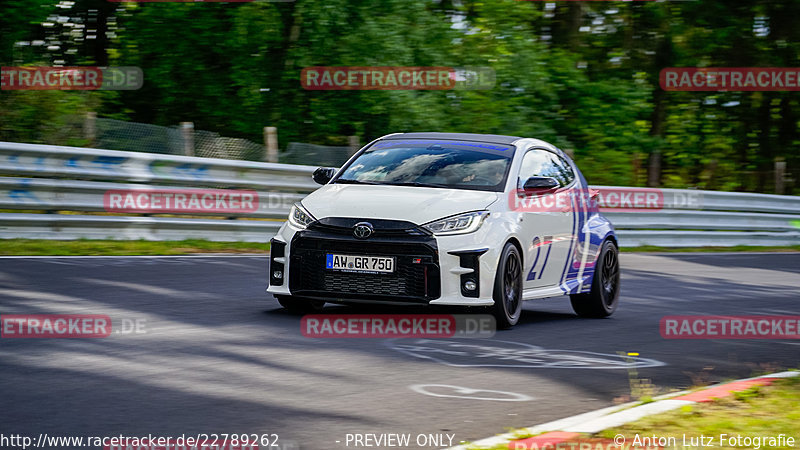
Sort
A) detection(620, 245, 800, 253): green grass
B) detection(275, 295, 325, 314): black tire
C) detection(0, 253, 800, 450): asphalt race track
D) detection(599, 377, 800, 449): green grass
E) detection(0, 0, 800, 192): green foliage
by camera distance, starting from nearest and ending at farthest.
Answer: detection(599, 377, 800, 449): green grass
detection(0, 253, 800, 450): asphalt race track
detection(275, 295, 325, 314): black tire
detection(620, 245, 800, 253): green grass
detection(0, 0, 800, 192): green foliage

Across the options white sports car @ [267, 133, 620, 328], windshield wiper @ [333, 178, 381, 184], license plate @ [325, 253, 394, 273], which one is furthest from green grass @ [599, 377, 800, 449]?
windshield wiper @ [333, 178, 381, 184]

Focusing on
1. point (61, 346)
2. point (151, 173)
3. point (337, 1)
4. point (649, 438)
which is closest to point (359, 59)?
point (337, 1)

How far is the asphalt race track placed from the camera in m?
5.52

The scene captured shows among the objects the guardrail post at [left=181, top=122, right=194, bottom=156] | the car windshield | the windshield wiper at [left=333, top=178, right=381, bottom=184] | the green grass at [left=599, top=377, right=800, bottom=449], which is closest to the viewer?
the green grass at [left=599, top=377, right=800, bottom=449]

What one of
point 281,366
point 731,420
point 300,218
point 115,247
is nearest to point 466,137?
point 300,218

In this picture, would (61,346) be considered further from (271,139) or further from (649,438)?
(271,139)

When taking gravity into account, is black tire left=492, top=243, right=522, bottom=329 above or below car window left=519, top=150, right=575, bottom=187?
below

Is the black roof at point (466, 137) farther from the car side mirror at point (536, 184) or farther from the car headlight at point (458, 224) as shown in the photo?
the car headlight at point (458, 224)

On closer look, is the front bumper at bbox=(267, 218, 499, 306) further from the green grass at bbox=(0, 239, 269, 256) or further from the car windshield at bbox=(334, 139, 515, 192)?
the green grass at bbox=(0, 239, 269, 256)

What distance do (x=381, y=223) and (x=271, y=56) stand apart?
14.7m

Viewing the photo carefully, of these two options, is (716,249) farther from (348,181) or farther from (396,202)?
(396,202)

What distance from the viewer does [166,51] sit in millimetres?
23234

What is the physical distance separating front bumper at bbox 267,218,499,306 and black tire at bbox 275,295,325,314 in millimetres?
515

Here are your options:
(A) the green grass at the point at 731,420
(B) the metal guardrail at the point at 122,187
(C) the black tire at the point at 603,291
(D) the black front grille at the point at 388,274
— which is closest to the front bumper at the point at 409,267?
(D) the black front grille at the point at 388,274
